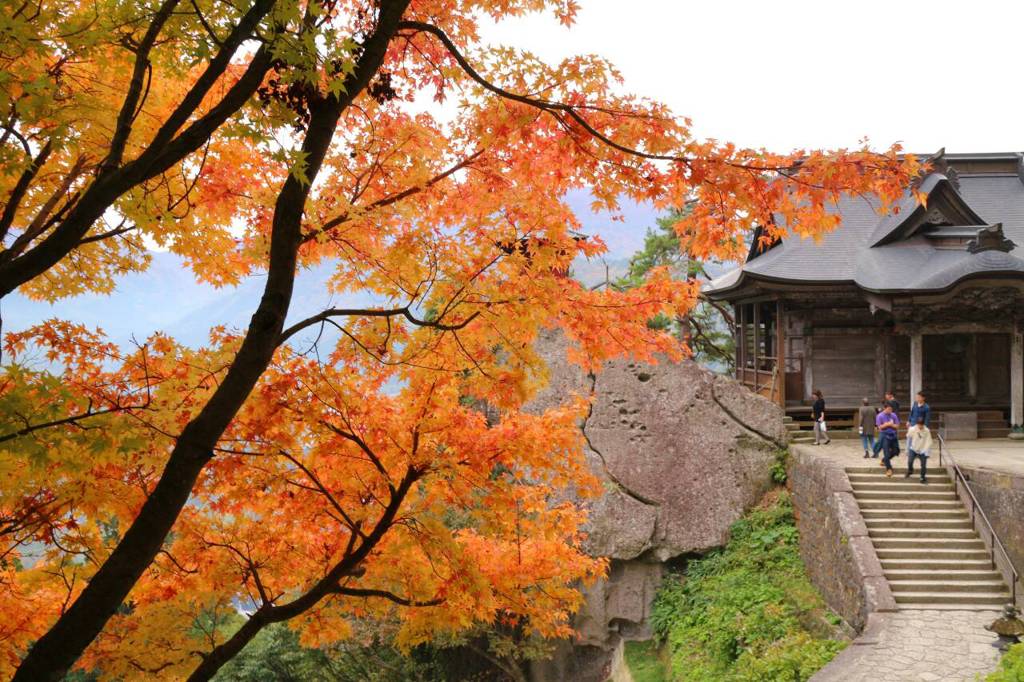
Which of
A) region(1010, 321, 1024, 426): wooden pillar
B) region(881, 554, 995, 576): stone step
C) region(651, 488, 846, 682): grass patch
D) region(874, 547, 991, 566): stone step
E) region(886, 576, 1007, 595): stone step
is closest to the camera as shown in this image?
region(651, 488, 846, 682): grass patch

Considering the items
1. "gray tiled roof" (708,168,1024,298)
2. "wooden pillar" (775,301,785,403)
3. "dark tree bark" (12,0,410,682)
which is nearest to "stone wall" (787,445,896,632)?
"wooden pillar" (775,301,785,403)

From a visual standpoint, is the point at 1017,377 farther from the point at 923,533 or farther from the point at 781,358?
the point at 923,533

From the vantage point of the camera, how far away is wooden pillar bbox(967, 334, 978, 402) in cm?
1759

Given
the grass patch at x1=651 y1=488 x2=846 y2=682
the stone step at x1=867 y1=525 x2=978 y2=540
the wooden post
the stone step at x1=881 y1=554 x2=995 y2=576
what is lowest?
the grass patch at x1=651 y1=488 x2=846 y2=682

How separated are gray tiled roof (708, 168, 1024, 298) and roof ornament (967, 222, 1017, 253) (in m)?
0.22

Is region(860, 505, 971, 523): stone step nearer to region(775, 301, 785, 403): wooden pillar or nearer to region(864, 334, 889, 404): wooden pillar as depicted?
region(775, 301, 785, 403): wooden pillar

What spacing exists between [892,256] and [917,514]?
757 centimetres

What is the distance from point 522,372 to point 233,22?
117 inches

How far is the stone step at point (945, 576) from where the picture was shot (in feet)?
33.6

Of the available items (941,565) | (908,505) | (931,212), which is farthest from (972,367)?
(941,565)

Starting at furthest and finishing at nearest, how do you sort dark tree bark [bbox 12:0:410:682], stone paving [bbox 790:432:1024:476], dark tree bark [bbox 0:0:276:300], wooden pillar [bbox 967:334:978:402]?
wooden pillar [bbox 967:334:978:402], stone paving [bbox 790:432:1024:476], dark tree bark [bbox 12:0:410:682], dark tree bark [bbox 0:0:276:300]

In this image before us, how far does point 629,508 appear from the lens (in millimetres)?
14344

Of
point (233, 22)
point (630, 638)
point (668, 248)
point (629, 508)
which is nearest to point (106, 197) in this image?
point (233, 22)

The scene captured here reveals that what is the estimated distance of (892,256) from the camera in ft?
54.7
